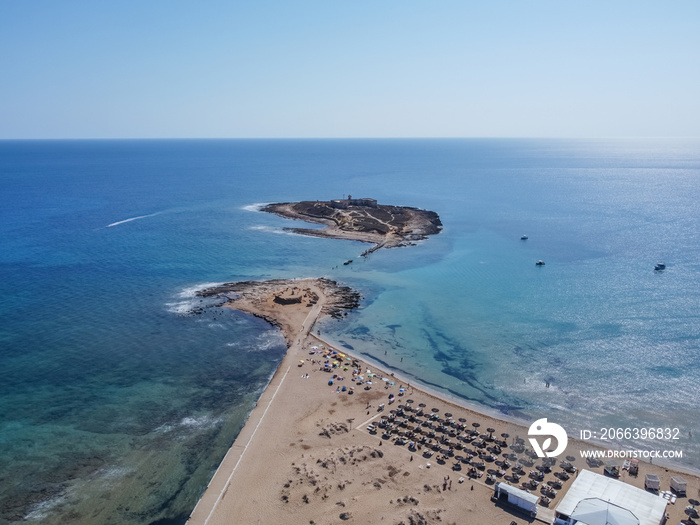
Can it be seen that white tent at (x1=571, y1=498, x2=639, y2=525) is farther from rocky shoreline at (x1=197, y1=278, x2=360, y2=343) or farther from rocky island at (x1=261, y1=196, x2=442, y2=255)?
rocky island at (x1=261, y1=196, x2=442, y2=255)

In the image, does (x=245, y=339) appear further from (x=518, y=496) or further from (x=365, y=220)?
(x=365, y=220)

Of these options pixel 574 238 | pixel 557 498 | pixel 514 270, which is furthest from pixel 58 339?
pixel 574 238

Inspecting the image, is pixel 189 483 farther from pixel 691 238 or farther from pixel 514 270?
pixel 691 238

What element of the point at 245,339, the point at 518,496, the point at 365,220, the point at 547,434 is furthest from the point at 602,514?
the point at 365,220

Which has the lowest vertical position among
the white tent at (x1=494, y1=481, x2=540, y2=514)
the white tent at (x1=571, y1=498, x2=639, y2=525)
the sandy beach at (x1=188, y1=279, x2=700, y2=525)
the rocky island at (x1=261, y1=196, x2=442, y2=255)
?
the sandy beach at (x1=188, y1=279, x2=700, y2=525)

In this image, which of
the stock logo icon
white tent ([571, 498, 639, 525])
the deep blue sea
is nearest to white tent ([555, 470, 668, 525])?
white tent ([571, 498, 639, 525])

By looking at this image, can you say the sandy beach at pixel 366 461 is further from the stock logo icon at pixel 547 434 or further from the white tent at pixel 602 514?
the white tent at pixel 602 514
